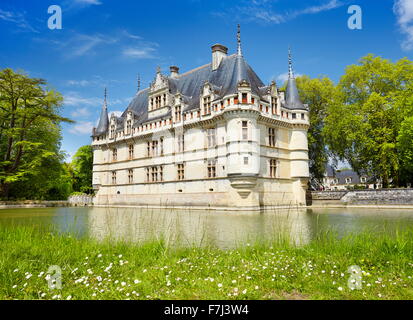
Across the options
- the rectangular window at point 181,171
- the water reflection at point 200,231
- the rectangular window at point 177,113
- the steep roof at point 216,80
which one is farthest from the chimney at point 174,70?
the water reflection at point 200,231

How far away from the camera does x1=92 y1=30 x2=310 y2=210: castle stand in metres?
23.1

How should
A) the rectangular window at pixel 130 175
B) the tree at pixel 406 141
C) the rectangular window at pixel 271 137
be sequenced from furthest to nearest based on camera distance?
Answer: the rectangular window at pixel 130 175 → the rectangular window at pixel 271 137 → the tree at pixel 406 141

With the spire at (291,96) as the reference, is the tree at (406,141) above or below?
below

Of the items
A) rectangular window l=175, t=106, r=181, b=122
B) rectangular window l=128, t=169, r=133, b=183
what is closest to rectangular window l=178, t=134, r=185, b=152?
rectangular window l=175, t=106, r=181, b=122

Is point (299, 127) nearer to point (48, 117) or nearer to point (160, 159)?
point (160, 159)

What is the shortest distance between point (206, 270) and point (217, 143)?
20223 mm

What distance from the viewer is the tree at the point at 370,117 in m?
27.7

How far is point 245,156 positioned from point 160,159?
963cm

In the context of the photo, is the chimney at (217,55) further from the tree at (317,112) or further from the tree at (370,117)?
the tree at (370,117)

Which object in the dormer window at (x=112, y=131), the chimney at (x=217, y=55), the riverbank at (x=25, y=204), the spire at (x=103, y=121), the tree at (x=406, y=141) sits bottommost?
the riverbank at (x=25, y=204)

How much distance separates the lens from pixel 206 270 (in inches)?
192

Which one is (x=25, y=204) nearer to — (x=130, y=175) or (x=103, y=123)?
(x=130, y=175)

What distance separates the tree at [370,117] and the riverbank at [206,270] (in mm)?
24332

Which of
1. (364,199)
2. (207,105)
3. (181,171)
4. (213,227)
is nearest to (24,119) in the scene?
(181,171)
